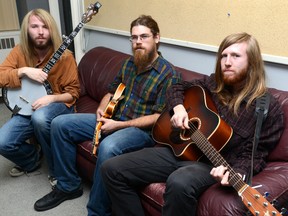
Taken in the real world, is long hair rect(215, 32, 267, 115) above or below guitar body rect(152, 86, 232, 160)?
above

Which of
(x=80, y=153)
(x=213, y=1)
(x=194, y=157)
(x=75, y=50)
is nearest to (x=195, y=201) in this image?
(x=194, y=157)

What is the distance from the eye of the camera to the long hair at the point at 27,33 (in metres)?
2.22

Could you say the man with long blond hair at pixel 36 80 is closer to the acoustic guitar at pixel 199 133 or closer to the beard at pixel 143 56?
the beard at pixel 143 56

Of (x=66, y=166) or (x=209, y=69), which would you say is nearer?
(x=66, y=166)

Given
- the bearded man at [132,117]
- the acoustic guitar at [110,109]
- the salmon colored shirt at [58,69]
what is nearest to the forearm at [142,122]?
the bearded man at [132,117]

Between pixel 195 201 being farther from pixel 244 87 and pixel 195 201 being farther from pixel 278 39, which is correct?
pixel 278 39

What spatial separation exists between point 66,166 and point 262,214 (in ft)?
4.38

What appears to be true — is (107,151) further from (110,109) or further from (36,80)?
(36,80)

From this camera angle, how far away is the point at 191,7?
2.13 metres

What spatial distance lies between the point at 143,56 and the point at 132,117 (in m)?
0.41

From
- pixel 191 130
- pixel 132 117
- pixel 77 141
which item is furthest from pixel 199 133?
pixel 77 141

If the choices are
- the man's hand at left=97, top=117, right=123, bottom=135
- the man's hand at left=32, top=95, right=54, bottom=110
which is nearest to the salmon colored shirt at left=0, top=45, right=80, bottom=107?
the man's hand at left=32, top=95, right=54, bottom=110

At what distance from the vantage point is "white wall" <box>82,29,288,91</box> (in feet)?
5.91

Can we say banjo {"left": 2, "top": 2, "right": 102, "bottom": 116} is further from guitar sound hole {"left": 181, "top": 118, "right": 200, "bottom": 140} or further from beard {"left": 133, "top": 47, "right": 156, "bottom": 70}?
guitar sound hole {"left": 181, "top": 118, "right": 200, "bottom": 140}
